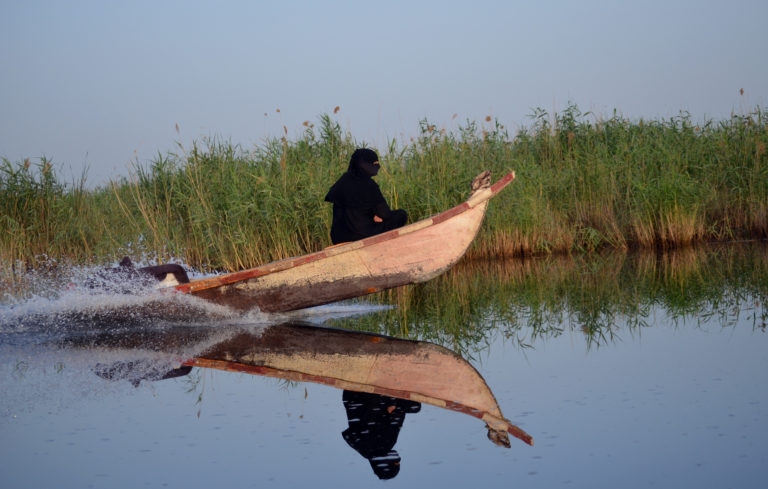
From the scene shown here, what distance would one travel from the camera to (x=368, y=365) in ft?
18.0

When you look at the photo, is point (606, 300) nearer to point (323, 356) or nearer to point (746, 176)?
point (323, 356)

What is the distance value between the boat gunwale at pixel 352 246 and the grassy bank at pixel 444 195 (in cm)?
308

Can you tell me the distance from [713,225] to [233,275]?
8.75m

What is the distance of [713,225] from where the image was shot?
13016 millimetres

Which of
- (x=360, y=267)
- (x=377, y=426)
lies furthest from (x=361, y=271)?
(x=377, y=426)

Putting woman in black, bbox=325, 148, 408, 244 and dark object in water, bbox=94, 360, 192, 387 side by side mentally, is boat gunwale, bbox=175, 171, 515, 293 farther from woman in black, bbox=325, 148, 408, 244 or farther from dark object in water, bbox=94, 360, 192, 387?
dark object in water, bbox=94, 360, 192, 387

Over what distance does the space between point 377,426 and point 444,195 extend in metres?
7.65

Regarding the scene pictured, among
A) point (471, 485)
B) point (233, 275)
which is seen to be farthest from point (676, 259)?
point (471, 485)

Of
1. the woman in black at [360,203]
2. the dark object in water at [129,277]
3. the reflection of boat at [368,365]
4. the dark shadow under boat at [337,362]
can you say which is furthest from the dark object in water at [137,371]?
the woman in black at [360,203]

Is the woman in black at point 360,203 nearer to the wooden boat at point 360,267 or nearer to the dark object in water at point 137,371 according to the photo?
the wooden boat at point 360,267

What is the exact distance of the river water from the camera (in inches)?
136

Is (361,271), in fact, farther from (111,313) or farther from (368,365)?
(111,313)

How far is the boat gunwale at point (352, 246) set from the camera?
7188 mm

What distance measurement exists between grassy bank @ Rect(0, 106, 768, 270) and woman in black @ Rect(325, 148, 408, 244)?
2.66 metres
